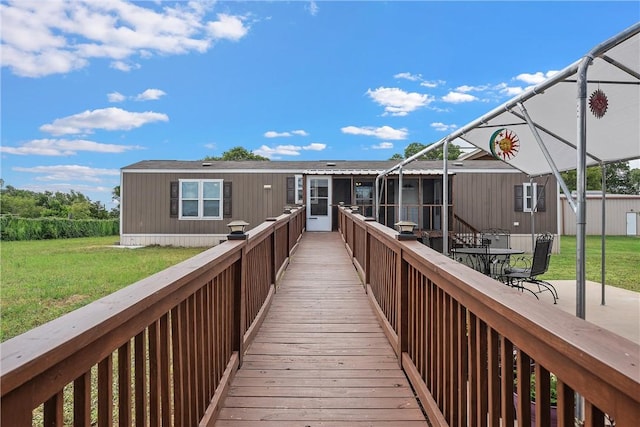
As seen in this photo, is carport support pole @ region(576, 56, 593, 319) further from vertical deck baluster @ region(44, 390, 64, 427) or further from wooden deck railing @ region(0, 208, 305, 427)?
vertical deck baluster @ region(44, 390, 64, 427)

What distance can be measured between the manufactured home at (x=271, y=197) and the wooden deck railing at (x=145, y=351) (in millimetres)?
11183

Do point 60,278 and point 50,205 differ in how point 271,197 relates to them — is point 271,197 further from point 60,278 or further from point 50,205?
point 50,205

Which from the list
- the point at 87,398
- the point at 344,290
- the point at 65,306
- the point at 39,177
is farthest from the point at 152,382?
the point at 39,177

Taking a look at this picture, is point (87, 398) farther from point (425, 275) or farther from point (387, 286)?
point (387, 286)

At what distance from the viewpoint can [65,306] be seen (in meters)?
5.81

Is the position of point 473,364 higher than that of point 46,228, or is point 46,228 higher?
point 473,364

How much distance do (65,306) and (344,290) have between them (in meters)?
4.35

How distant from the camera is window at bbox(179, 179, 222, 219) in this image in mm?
14672

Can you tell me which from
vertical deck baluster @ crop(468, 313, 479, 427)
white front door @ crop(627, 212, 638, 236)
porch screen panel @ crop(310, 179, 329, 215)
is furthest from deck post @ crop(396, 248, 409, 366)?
white front door @ crop(627, 212, 638, 236)

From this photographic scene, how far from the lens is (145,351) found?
48.7 inches

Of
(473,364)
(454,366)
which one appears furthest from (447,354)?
(473,364)

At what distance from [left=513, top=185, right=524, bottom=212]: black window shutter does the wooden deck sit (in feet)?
39.0

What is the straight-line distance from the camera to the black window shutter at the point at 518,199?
46.5 ft

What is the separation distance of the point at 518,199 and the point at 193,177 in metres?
12.4
